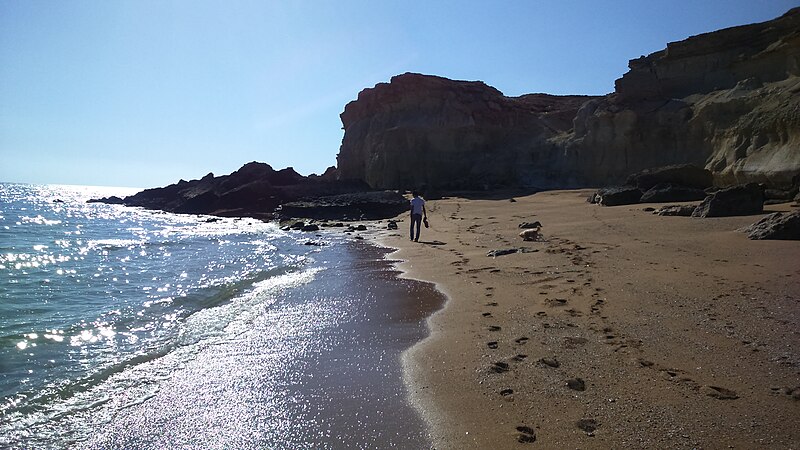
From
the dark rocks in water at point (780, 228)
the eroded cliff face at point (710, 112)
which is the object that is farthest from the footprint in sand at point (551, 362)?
the eroded cliff face at point (710, 112)

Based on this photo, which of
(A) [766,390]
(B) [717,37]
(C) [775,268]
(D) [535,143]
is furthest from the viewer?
(D) [535,143]

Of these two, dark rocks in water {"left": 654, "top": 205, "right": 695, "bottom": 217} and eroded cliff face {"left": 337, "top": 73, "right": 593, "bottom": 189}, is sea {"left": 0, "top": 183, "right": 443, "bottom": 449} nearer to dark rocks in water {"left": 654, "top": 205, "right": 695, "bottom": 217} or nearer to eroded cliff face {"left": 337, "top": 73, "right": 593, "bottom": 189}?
A: dark rocks in water {"left": 654, "top": 205, "right": 695, "bottom": 217}

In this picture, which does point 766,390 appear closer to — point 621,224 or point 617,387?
point 617,387

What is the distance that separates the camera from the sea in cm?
311

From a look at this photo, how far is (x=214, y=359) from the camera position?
455 cm

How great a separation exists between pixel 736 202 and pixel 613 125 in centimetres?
1623

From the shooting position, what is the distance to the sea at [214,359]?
3.11m

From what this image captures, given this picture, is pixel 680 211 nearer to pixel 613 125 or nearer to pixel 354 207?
pixel 613 125

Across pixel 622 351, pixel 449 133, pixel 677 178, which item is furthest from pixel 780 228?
pixel 449 133

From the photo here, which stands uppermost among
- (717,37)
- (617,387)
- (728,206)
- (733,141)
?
(717,37)

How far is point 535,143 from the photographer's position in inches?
1262

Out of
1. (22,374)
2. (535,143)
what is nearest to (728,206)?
(22,374)

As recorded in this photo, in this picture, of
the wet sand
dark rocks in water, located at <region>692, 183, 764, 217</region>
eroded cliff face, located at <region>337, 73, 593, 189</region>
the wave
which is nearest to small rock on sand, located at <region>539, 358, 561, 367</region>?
the wet sand

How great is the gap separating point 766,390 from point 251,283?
314 inches
